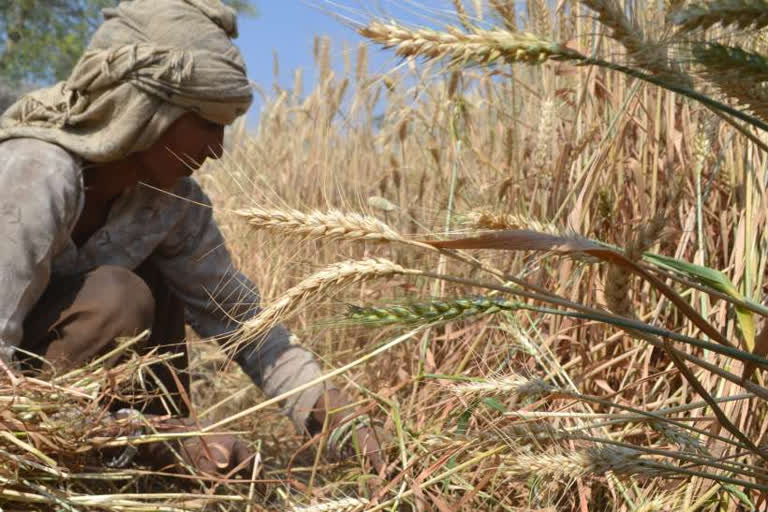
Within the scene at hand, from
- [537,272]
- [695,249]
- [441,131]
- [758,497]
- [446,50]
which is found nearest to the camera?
[446,50]

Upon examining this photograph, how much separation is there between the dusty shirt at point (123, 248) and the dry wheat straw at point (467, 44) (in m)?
0.73

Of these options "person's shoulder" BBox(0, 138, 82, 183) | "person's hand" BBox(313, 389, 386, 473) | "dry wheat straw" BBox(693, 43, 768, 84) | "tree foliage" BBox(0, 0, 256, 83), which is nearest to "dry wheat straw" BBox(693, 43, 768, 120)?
"dry wheat straw" BBox(693, 43, 768, 84)

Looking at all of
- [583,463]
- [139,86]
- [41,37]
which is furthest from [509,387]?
[41,37]

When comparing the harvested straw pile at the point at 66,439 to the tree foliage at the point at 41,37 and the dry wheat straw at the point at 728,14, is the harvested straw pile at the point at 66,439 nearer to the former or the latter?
the dry wheat straw at the point at 728,14

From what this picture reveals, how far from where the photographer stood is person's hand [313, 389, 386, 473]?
2046mm

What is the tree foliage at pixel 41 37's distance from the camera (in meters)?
10.6

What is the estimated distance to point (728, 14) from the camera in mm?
1020

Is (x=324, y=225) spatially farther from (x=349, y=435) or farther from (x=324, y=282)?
(x=349, y=435)

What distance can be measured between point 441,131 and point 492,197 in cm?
45

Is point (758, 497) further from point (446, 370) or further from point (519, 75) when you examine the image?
point (519, 75)

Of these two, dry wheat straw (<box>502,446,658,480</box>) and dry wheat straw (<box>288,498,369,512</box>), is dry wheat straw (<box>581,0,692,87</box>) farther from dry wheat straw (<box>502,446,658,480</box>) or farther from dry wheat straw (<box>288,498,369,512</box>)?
dry wheat straw (<box>288,498,369,512</box>)

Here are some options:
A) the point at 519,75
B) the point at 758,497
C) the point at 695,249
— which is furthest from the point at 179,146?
the point at 758,497

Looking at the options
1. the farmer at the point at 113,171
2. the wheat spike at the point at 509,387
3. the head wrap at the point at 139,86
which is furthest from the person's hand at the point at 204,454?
the wheat spike at the point at 509,387

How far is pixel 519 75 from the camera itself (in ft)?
8.78
